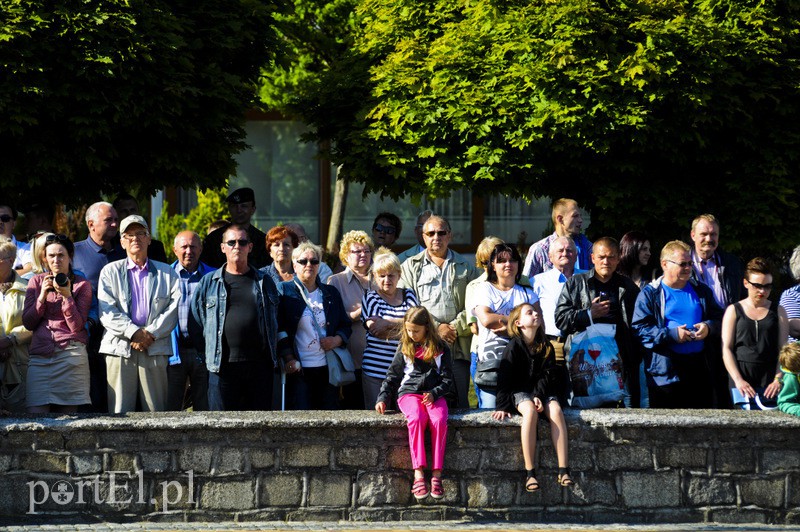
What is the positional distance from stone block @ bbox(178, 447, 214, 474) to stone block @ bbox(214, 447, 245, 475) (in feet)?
0.20

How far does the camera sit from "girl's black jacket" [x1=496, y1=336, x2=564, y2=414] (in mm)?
7996

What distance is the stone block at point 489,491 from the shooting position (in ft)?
26.0

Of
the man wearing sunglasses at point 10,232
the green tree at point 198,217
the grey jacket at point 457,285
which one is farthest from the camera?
the green tree at point 198,217

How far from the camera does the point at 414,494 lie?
7.81 meters

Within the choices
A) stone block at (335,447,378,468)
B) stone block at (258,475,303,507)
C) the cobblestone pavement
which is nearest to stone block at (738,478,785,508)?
the cobblestone pavement

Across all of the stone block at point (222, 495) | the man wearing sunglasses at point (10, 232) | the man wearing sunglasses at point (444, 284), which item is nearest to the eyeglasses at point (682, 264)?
the man wearing sunglasses at point (444, 284)

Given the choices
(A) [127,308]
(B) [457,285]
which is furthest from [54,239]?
(B) [457,285]

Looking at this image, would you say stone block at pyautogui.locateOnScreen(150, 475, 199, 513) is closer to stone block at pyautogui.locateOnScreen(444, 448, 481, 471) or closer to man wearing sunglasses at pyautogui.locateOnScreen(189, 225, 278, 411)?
man wearing sunglasses at pyautogui.locateOnScreen(189, 225, 278, 411)

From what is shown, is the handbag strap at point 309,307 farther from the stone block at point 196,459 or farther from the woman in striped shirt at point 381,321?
the stone block at point 196,459

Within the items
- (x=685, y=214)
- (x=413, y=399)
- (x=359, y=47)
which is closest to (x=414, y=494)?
(x=413, y=399)

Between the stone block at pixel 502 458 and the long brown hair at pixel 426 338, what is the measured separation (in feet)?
2.46

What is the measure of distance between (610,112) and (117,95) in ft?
15.1

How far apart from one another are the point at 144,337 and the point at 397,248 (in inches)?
622

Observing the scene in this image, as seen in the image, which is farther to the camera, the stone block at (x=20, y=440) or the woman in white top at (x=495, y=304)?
the woman in white top at (x=495, y=304)
